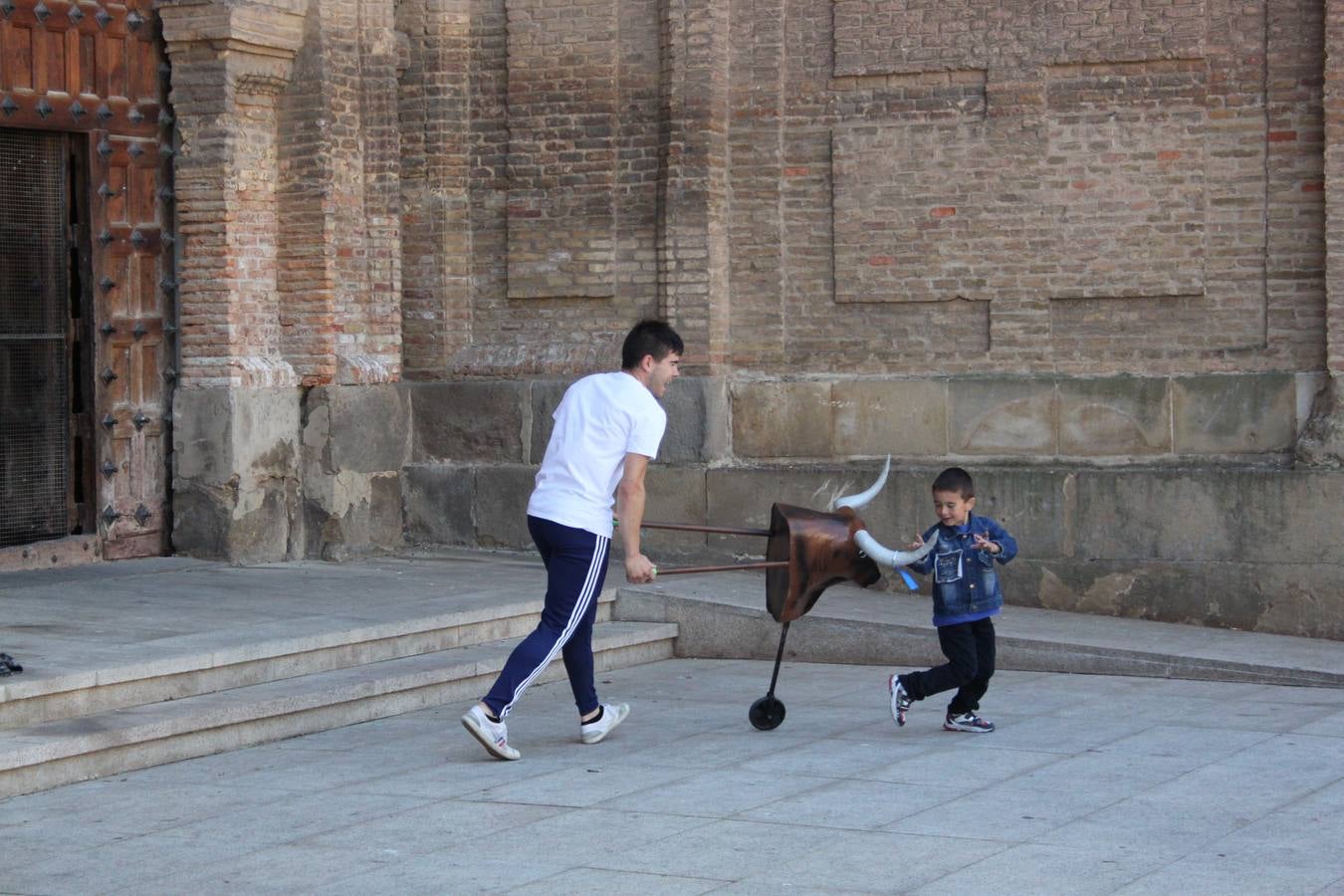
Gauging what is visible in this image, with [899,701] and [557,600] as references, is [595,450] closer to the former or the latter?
[557,600]

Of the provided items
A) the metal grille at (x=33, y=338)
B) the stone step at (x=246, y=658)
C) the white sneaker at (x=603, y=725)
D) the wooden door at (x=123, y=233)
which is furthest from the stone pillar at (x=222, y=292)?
the white sneaker at (x=603, y=725)

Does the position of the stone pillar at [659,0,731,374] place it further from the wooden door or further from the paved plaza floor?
the paved plaza floor

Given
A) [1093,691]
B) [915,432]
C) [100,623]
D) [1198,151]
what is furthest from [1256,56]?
[100,623]

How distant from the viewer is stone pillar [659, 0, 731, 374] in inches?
479

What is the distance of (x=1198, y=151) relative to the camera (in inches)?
446

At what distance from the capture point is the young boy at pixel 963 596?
7723 millimetres

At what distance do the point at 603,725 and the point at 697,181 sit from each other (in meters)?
5.38

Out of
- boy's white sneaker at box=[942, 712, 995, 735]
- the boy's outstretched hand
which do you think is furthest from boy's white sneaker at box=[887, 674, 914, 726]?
the boy's outstretched hand

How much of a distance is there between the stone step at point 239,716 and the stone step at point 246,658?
0.05 meters

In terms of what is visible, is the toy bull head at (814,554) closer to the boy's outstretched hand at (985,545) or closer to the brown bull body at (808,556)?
the brown bull body at (808,556)

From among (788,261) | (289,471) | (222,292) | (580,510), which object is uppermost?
(788,261)

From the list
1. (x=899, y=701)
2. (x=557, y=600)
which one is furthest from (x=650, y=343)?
(x=899, y=701)

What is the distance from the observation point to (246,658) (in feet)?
27.4

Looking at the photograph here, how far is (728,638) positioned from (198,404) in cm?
392
